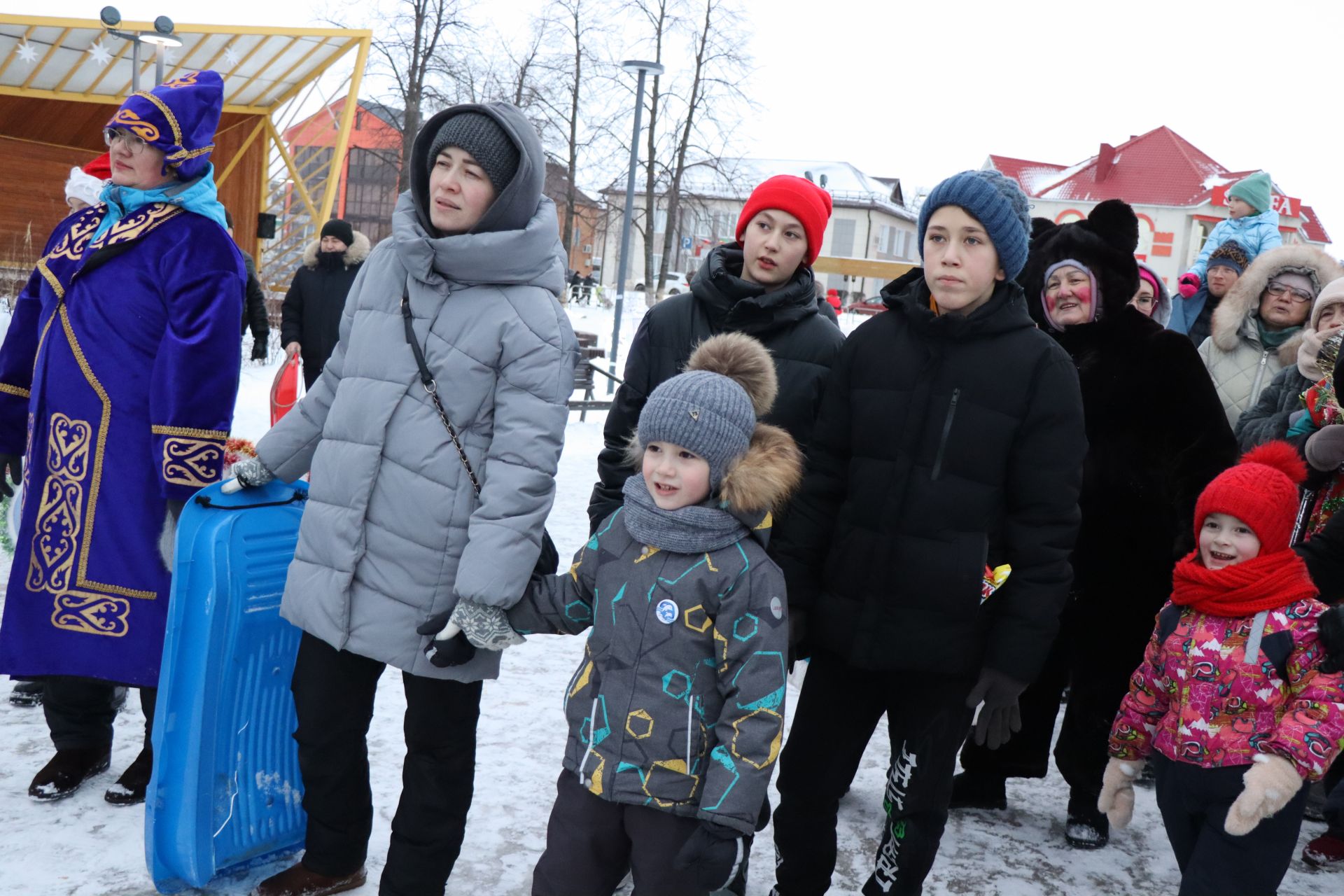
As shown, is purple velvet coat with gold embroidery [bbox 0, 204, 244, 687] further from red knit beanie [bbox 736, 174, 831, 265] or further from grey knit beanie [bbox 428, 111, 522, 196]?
red knit beanie [bbox 736, 174, 831, 265]

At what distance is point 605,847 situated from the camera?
7.10ft

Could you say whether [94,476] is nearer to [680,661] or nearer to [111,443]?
[111,443]

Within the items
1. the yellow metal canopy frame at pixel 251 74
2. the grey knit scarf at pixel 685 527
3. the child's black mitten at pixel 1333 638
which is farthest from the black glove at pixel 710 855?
the yellow metal canopy frame at pixel 251 74

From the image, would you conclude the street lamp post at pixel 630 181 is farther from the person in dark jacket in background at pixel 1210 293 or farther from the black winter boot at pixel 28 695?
the black winter boot at pixel 28 695

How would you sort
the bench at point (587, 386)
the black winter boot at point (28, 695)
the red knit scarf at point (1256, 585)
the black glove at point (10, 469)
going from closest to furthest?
the red knit scarf at point (1256, 585) < the black glove at point (10, 469) < the black winter boot at point (28, 695) < the bench at point (587, 386)

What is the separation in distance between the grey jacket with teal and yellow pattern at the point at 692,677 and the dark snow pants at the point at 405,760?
46 centimetres

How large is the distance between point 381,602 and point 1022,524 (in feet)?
4.83

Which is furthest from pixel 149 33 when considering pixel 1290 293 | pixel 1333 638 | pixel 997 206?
pixel 1333 638

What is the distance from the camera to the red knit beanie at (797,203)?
2.87 m

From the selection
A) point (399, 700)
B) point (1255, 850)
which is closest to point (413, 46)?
point (399, 700)

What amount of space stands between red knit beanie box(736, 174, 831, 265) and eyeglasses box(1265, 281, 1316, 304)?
7.38ft

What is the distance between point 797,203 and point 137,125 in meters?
1.82

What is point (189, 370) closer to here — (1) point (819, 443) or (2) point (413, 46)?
(1) point (819, 443)

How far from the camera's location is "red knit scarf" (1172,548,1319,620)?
2607 millimetres
